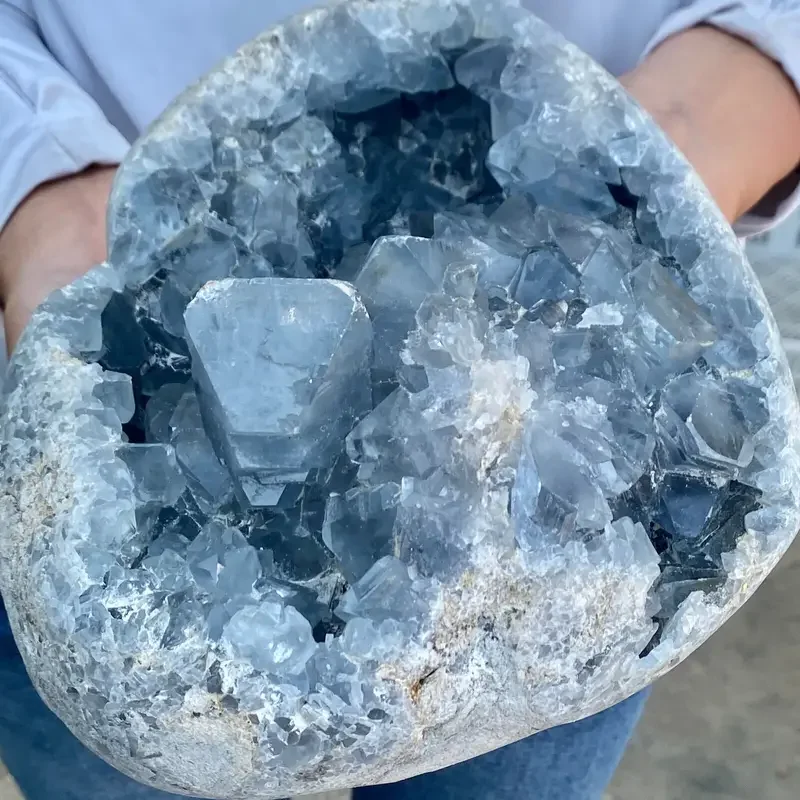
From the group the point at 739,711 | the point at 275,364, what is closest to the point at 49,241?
the point at 275,364

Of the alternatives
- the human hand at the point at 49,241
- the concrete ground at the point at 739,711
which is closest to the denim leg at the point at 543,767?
the human hand at the point at 49,241

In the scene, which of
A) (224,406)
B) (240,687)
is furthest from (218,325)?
(240,687)

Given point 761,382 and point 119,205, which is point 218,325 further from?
point 761,382

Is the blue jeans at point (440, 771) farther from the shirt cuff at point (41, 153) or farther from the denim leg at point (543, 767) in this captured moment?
the shirt cuff at point (41, 153)

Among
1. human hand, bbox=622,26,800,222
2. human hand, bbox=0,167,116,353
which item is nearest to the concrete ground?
human hand, bbox=622,26,800,222

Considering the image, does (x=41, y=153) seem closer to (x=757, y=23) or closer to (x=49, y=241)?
(x=49, y=241)

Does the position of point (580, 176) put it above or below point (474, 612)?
above
